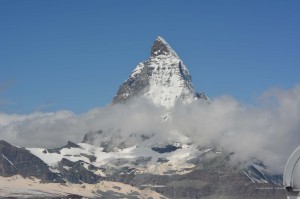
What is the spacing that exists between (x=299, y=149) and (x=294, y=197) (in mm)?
812

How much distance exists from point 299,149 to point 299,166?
0.33 m

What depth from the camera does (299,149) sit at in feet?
30.8

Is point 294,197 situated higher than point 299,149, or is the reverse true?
point 299,149

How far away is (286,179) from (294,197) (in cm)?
32

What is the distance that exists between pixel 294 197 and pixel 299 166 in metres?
0.51

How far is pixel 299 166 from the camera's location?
955cm

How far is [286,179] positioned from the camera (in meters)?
9.57

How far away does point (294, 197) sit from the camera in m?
9.62

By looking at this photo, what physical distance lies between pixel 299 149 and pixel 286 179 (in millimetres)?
545
